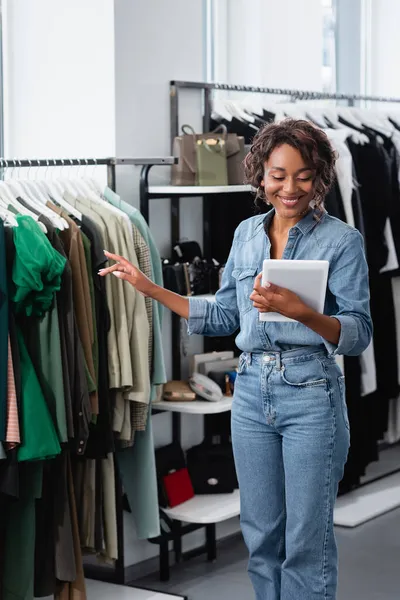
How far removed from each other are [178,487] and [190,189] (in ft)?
3.89

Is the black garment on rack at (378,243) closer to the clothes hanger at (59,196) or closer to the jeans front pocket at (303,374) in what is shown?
the clothes hanger at (59,196)

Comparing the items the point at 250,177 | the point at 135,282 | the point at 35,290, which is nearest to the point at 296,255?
the point at 250,177

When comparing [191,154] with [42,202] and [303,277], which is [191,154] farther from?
[303,277]

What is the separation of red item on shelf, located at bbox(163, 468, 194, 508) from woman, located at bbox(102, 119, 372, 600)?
1460 mm

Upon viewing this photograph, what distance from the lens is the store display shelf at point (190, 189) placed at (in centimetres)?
418

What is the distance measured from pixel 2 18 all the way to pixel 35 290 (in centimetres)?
157

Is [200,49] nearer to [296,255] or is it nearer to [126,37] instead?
[126,37]

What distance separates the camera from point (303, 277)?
8.53ft

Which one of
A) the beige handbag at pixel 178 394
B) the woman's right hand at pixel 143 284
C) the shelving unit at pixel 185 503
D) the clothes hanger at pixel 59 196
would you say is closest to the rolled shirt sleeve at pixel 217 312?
the woman's right hand at pixel 143 284

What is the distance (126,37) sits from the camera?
4.15 metres

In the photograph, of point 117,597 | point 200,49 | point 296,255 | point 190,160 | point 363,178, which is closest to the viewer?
point 296,255

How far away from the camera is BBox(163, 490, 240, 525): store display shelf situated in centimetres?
425

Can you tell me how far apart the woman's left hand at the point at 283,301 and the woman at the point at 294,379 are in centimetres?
5

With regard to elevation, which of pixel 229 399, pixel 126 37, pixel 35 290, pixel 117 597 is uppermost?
pixel 126 37
